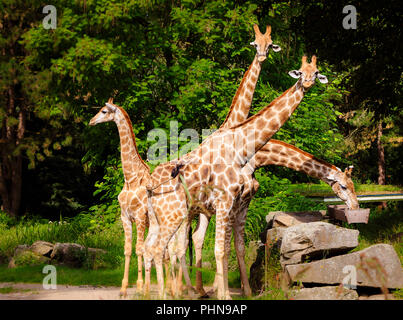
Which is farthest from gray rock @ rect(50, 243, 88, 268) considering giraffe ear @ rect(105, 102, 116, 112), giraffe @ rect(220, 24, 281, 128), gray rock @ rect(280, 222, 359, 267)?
gray rock @ rect(280, 222, 359, 267)

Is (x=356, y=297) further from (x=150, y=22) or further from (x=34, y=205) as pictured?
(x=34, y=205)

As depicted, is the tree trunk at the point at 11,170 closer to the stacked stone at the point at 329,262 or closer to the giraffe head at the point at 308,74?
the stacked stone at the point at 329,262

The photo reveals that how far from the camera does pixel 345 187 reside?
10.5 meters

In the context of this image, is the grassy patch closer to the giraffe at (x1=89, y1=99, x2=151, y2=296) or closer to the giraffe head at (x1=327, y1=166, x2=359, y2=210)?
the giraffe at (x1=89, y1=99, x2=151, y2=296)

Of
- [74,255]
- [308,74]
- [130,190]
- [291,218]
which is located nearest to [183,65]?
[74,255]

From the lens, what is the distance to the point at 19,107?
23.0m

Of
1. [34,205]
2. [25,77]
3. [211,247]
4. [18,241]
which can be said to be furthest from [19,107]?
[211,247]

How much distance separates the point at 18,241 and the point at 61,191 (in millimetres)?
6471

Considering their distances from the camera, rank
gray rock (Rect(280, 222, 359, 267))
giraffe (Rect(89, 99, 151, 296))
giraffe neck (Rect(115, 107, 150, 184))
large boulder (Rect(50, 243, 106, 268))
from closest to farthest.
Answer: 1. gray rock (Rect(280, 222, 359, 267))
2. giraffe (Rect(89, 99, 151, 296))
3. giraffe neck (Rect(115, 107, 150, 184))
4. large boulder (Rect(50, 243, 106, 268))

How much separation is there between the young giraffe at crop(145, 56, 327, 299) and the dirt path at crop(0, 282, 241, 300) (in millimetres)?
907

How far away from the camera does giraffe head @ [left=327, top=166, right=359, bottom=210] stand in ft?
34.5

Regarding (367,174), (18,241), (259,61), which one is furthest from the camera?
(367,174)

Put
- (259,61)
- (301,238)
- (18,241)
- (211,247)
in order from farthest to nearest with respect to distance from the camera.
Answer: (18,241), (211,247), (259,61), (301,238)

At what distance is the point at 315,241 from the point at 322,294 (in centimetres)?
93
